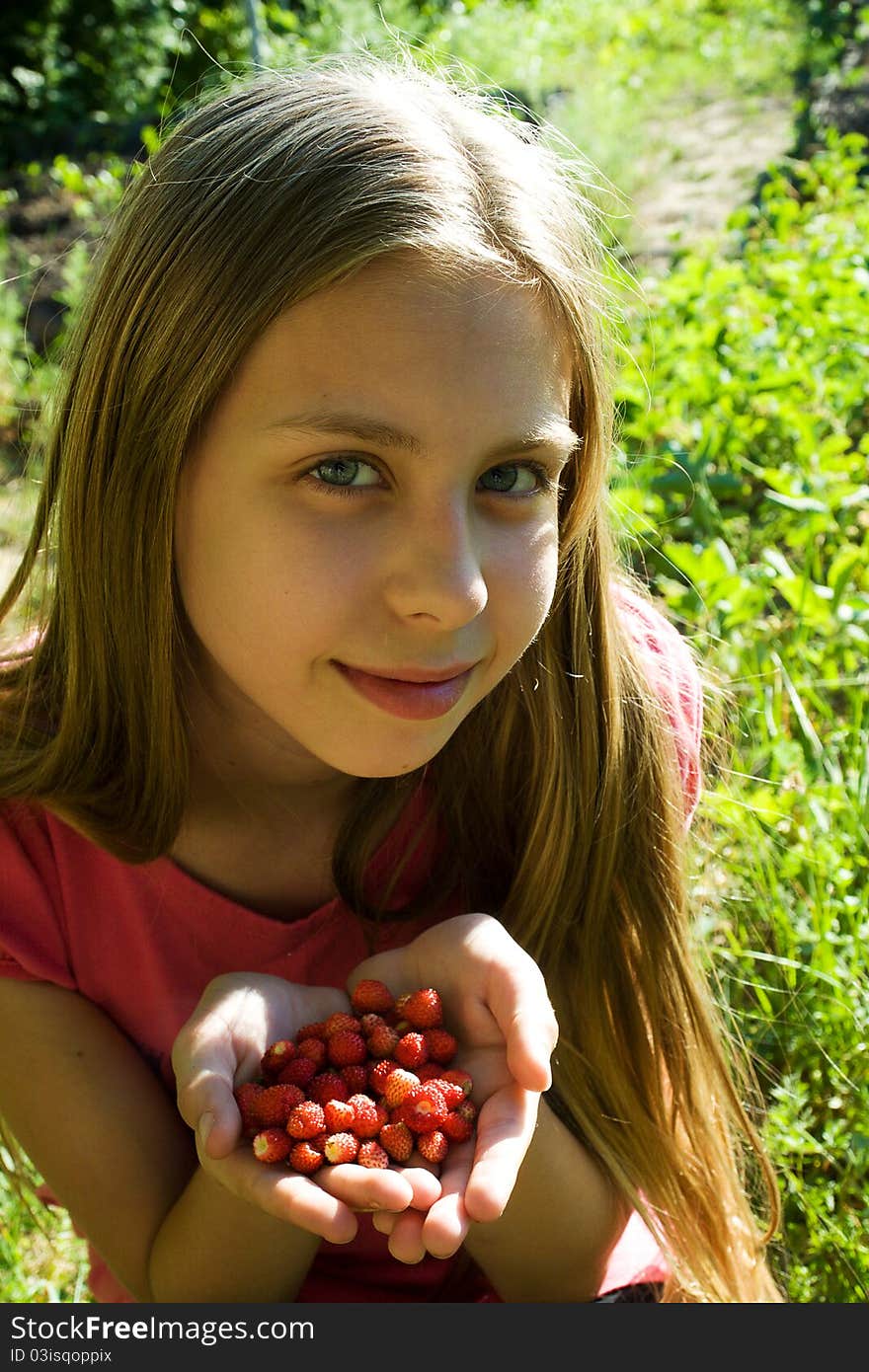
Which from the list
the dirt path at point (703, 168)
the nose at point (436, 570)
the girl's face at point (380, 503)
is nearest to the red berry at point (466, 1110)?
the girl's face at point (380, 503)

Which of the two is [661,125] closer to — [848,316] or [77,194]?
[77,194]

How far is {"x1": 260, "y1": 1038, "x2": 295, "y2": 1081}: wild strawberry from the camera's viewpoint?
149 centimetres

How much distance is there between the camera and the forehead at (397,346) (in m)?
1.43

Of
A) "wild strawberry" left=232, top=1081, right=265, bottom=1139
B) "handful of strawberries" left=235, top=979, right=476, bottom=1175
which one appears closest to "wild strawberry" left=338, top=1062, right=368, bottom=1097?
"handful of strawberries" left=235, top=979, right=476, bottom=1175

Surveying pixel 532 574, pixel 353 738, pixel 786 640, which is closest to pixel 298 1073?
pixel 353 738

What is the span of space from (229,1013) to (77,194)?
6018 millimetres

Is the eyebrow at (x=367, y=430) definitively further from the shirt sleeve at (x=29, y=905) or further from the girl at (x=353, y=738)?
the shirt sleeve at (x=29, y=905)

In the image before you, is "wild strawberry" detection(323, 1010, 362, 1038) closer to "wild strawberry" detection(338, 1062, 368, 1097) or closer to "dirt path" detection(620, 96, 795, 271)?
"wild strawberry" detection(338, 1062, 368, 1097)

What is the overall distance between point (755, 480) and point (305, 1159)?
242 cm

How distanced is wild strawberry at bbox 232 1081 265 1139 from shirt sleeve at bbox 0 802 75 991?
0.43 metres

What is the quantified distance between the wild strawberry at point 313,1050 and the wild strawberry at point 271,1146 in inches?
5.2

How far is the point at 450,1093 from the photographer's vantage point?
1432 mm

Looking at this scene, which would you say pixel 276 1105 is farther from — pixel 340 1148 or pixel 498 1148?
pixel 498 1148

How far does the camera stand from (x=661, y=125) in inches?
272
